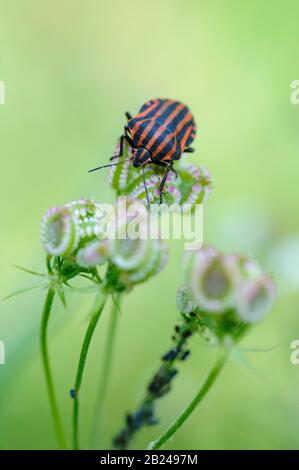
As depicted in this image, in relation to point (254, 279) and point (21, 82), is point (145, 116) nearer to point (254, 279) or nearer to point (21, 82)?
point (254, 279)

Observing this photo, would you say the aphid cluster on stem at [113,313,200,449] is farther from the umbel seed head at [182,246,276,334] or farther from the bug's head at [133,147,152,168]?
the bug's head at [133,147,152,168]

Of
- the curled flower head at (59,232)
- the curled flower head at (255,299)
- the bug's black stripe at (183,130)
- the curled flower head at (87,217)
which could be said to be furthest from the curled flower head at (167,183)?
the curled flower head at (255,299)

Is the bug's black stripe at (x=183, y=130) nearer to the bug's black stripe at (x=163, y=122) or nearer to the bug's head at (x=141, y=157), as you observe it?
the bug's black stripe at (x=163, y=122)

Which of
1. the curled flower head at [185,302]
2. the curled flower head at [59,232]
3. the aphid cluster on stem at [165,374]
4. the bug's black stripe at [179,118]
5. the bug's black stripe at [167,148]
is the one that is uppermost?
the bug's black stripe at [179,118]

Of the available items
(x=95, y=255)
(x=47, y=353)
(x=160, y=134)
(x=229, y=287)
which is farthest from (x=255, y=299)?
(x=160, y=134)

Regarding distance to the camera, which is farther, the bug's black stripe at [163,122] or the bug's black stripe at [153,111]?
the bug's black stripe at [153,111]
